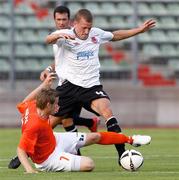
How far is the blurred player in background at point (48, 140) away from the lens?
10.0 meters

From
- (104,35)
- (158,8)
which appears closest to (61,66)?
(104,35)

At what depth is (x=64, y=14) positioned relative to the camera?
12062 mm

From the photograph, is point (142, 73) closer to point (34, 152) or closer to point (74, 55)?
point (74, 55)

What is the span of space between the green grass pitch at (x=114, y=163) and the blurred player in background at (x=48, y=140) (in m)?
0.15

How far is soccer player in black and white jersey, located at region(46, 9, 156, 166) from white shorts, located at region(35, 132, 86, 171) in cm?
107

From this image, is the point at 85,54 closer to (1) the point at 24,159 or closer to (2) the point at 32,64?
(1) the point at 24,159

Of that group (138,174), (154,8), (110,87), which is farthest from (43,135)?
(154,8)

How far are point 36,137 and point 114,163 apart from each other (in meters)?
2.28

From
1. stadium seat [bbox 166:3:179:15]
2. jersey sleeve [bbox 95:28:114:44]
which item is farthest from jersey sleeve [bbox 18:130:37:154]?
stadium seat [bbox 166:3:179:15]

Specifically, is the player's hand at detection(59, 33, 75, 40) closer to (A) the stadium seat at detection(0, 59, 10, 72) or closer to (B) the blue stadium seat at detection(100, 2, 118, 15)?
(A) the stadium seat at detection(0, 59, 10, 72)

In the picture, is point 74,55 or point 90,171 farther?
point 74,55

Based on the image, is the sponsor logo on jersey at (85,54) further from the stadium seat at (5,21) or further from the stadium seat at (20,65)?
the stadium seat at (5,21)

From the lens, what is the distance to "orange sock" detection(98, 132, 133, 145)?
34.8 ft

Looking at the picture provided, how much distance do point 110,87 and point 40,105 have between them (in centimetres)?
1219
